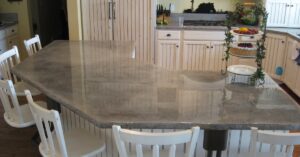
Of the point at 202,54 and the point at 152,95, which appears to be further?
the point at 202,54

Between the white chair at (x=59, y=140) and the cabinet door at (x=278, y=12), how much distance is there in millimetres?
3905

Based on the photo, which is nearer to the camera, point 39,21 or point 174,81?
point 174,81

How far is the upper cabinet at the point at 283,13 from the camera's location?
498cm

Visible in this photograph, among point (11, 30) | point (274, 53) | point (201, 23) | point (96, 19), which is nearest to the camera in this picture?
point (96, 19)

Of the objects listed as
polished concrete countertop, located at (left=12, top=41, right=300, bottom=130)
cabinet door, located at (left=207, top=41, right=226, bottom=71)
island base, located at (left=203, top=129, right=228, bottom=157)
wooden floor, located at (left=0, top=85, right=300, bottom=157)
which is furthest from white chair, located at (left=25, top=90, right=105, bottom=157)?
cabinet door, located at (left=207, top=41, right=226, bottom=71)

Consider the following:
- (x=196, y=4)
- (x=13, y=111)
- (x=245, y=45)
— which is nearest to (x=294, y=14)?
(x=196, y=4)

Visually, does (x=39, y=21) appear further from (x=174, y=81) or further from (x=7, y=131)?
(x=174, y=81)

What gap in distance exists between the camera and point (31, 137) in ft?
11.3

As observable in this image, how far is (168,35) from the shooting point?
4871mm

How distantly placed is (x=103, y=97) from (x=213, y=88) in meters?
0.78

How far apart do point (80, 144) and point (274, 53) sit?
3.76 m

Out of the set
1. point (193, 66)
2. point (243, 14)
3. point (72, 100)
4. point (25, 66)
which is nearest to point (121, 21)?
→ point (193, 66)

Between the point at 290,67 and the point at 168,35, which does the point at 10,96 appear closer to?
the point at 168,35

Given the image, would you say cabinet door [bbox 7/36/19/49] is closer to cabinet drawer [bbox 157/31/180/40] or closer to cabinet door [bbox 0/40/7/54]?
cabinet door [bbox 0/40/7/54]
